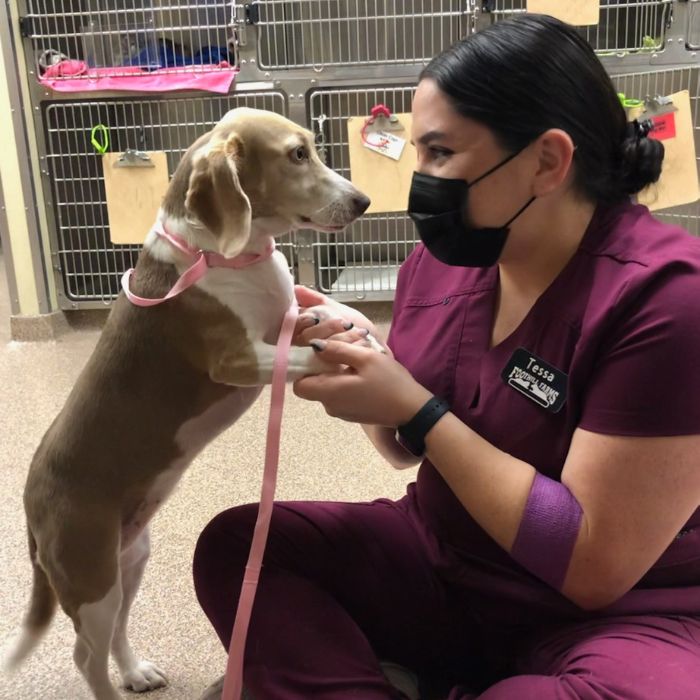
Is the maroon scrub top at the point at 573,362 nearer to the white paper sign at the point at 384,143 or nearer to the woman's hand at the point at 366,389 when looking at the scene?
the woman's hand at the point at 366,389

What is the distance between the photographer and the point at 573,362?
938 mm

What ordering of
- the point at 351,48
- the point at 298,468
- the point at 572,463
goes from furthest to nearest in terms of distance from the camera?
the point at 351,48
the point at 298,468
the point at 572,463

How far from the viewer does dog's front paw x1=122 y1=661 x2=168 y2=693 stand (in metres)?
1.29

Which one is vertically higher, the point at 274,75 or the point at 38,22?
the point at 38,22

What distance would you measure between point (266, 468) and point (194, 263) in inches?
12.6

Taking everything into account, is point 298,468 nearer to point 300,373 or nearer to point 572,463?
point 300,373

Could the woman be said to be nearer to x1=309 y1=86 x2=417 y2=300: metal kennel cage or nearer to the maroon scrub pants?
the maroon scrub pants

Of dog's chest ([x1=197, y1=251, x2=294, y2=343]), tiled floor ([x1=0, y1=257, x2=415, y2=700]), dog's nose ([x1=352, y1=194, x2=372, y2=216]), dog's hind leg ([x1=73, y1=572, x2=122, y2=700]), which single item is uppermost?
dog's nose ([x1=352, y1=194, x2=372, y2=216])

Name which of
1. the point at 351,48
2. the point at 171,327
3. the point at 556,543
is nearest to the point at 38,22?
the point at 351,48

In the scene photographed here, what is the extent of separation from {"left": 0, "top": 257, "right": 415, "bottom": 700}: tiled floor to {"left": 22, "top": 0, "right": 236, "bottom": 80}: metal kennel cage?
0.99 meters

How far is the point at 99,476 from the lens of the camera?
1146 millimetres

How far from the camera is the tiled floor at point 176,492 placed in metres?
1.35

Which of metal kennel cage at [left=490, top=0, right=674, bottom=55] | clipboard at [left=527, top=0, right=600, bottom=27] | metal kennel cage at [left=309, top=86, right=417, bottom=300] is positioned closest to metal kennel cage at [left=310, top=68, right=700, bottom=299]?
metal kennel cage at [left=309, top=86, right=417, bottom=300]

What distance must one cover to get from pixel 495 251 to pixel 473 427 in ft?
0.78
